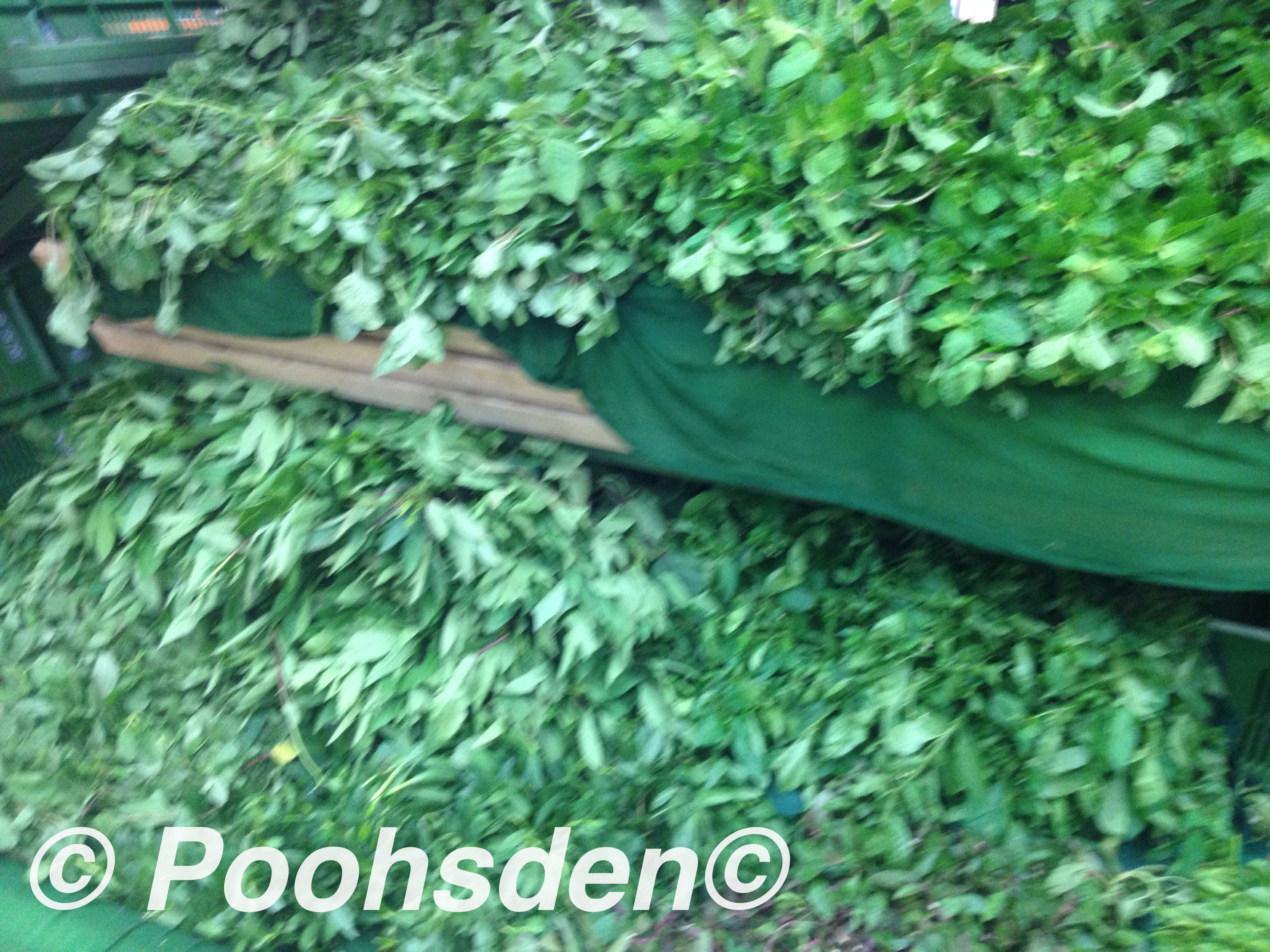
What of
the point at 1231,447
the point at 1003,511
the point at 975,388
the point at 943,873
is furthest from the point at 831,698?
the point at 1231,447

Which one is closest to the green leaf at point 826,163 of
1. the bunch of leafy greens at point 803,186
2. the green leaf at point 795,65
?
the bunch of leafy greens at point 803,186

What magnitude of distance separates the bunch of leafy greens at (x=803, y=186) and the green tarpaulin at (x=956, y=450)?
0.07 meters

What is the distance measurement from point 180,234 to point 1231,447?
233 cm

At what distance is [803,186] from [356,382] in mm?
1297

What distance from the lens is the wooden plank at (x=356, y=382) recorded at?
2143mm

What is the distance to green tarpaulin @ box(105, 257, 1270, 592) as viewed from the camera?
1.49 metres

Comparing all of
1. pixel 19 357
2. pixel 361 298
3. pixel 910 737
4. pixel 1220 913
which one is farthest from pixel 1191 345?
pixel 19 357

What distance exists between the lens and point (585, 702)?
1.98m

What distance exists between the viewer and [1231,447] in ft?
4.73

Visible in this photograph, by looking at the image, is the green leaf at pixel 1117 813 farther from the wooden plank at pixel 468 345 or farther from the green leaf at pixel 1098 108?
the wooden plank at pixel 468 345

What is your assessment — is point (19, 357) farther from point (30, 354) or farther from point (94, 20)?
point (94, 20)

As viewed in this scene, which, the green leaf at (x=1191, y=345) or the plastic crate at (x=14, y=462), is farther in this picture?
the plastic crate at (x=14, y=462)

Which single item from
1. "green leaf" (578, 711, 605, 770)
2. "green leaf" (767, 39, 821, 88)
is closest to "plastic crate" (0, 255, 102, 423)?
"green leaf" (578, 711, 605, 770)

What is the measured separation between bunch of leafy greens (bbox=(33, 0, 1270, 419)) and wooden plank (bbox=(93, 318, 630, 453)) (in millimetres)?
231
